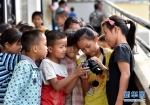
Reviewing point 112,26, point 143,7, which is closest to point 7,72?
point 112,26

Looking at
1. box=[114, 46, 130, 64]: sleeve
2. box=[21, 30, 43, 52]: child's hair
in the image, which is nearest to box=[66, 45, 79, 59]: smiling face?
box=[21, 30, 43, 52]: child's hair

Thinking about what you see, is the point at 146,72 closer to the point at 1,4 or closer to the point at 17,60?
the point at 17,60

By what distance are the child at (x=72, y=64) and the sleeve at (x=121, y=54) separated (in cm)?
59

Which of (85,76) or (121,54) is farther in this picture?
(85,76)

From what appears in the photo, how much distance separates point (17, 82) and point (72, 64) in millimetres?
720

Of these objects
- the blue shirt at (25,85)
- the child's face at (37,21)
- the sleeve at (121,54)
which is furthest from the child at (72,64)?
the child's face at (37,21)

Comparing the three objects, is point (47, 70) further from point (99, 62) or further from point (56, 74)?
point (99, 62)

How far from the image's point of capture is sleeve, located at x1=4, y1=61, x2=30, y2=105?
9.68 ft

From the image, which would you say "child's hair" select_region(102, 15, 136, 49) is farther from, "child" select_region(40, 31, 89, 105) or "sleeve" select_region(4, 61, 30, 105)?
"sleeve" select_region(4, 61, 30, 105)

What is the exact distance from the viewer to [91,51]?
3.38m

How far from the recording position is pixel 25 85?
120 inches

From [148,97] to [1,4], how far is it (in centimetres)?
610

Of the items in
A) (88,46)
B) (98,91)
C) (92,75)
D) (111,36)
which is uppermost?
(111,36)

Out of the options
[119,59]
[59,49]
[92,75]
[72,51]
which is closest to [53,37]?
[59,49]
